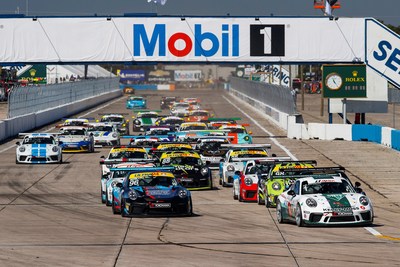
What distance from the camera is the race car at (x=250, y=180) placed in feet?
92.5

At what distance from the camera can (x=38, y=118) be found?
233 feet

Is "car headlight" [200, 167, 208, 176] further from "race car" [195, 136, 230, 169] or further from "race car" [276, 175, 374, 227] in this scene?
"race car" [276, 175, 374, 227]

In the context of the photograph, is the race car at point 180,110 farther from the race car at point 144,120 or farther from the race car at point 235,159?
the race car at point 235,159

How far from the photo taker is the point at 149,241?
66.0 feet

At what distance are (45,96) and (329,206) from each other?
58.0 metres

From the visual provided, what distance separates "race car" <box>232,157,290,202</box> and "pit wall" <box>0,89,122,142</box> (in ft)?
99.1

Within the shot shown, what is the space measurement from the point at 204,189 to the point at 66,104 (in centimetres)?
5924

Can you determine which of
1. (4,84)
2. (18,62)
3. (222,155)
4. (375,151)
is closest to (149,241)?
(222,155)

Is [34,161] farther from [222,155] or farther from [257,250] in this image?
[257,250]

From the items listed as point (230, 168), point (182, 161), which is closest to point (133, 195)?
point (182, 161)

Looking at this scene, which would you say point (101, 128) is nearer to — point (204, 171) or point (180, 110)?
point (204, 171)

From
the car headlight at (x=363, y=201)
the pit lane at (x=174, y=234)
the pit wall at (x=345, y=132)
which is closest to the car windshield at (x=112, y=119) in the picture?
the pit wall at (x=345, y=132)

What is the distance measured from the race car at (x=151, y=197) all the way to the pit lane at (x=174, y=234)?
0.82 ft

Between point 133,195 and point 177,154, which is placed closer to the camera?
point 133,195
